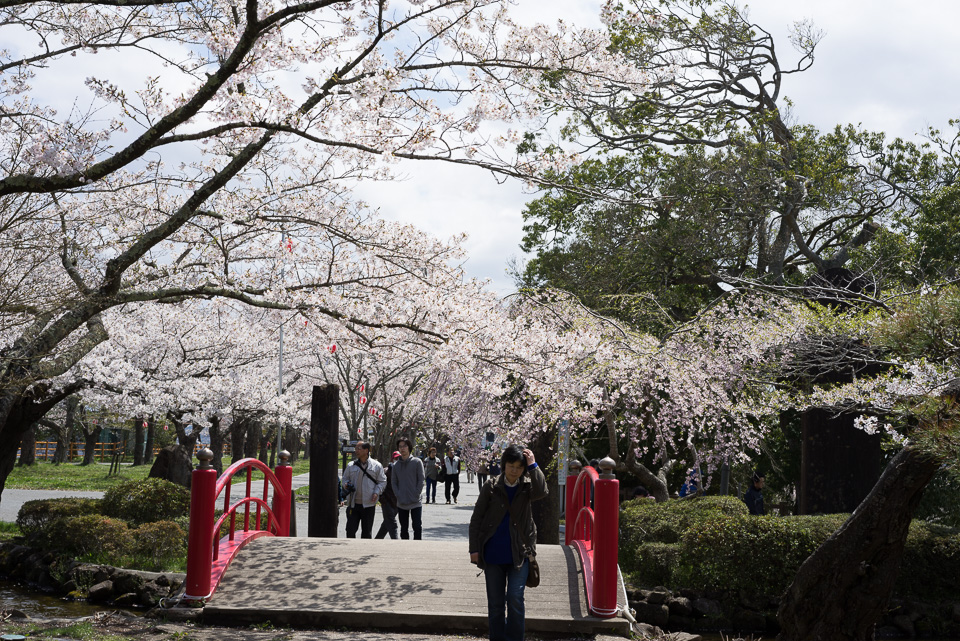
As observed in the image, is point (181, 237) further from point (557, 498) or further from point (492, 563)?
point (557, 498)

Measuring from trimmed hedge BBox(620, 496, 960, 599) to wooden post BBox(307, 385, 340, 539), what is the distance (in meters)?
5.15

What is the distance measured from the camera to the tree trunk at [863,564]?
7.40 meters

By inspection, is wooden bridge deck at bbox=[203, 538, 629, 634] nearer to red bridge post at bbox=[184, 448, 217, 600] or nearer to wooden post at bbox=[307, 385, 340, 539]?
red bridge post at bbox=[184, 448, 217, 600]

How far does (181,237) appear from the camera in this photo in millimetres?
10398

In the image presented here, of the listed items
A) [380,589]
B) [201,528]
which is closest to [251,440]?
[380,589]

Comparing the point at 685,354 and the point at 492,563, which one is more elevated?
the point at 685,354

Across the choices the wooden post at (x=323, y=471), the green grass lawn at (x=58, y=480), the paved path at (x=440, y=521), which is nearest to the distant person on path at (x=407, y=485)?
the wooden post at (x=323, y=471)

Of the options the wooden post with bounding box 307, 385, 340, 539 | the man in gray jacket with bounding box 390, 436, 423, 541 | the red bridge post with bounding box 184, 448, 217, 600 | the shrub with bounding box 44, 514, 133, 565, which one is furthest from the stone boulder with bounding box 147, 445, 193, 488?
the red bridge post with bounding box 184, 448, 217, 600

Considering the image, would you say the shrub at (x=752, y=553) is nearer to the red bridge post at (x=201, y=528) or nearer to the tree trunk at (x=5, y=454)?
the red bridge post at (x=201, y=528)

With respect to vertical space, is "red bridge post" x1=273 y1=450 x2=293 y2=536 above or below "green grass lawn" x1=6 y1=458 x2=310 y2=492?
above

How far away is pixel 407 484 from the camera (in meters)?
12.4

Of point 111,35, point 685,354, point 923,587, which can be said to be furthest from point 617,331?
point 111,35

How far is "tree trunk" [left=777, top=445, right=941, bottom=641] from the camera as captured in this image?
291 inches

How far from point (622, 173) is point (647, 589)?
1303cm
